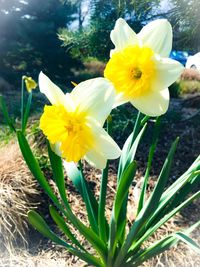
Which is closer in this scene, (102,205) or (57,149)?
(57,149)

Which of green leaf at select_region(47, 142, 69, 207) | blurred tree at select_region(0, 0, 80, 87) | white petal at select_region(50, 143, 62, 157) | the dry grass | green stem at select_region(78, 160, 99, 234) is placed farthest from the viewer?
blurred tree at select_region(0, 0, 80, 87)

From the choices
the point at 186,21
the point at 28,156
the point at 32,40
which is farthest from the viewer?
the point at 32,40

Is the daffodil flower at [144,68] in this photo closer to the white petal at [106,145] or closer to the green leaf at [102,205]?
the white petal at [106,145]

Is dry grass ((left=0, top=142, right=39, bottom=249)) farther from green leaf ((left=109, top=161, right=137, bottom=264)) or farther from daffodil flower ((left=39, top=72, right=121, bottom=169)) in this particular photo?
daffodil flower ((left=39, top=72, right=121, bottom=169))

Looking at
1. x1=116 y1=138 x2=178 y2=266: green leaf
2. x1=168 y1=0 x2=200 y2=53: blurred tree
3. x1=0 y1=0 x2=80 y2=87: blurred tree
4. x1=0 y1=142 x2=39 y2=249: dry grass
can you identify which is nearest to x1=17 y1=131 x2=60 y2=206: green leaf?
x1=116 y1=138 x2=178 y2=266: green leaf

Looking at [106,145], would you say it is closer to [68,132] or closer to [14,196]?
[68,132]

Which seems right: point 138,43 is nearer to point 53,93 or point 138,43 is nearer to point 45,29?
point 53,93

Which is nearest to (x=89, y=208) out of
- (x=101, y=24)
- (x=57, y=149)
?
(x=57, y=149)

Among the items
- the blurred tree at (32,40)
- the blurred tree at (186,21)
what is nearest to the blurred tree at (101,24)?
the blurred tree at (186,21)
